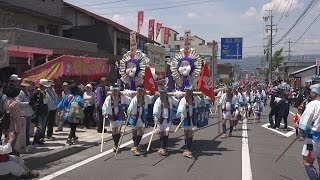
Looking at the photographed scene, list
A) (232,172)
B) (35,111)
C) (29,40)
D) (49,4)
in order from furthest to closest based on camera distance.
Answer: (49,4) → (29,40) → (35,111) → (232,172)

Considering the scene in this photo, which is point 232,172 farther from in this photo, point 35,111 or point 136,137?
point 35,111

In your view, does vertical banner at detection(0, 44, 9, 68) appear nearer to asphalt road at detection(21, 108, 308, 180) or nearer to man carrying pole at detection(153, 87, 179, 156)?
asphalt road at detection(21, 108, 308, 180)

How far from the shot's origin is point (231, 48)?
41.2m

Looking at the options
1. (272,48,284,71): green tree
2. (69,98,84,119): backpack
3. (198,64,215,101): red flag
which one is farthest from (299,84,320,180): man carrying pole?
(272,48,284,71): green tree

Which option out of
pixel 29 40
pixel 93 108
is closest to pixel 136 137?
pixel 93 108

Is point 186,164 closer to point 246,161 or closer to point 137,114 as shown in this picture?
point 246,161

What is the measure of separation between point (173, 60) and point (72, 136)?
143 inches

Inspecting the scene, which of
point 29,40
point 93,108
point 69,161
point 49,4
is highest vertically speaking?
point 49,4

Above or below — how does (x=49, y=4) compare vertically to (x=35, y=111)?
above

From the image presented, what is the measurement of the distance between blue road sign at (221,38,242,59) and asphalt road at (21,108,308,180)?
27994 mm

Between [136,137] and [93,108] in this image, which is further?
[93,108]

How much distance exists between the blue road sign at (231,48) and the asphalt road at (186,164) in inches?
1102

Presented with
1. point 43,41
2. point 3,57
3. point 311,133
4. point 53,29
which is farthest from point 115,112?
point 53,29

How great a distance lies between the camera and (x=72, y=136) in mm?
12289
